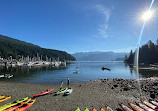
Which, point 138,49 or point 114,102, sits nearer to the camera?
point 114,102

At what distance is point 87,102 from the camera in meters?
16.0

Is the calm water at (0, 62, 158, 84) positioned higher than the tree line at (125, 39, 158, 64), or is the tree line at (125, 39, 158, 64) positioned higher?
the tree line at (125, 39, 158, 64)

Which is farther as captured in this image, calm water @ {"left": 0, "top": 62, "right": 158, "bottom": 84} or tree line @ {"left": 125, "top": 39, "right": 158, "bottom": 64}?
tree line @ {"left": 125, "top": 39, "right": 158, "bottom": 64}

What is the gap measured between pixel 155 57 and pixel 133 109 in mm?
135447

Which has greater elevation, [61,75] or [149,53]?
[149,53]

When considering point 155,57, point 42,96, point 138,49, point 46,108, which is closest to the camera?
point 46,108

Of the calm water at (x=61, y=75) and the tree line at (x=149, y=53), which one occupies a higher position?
the tree line at (x=149, y=53)

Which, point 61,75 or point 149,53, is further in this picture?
point 149,53

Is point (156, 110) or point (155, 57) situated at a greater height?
point (155, 57)

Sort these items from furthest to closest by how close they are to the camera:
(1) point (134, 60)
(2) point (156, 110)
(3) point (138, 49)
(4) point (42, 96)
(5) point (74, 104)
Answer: (1) point (134, 60) → (3) point (138, 49) → (4) point (42, 96) → (5) point (74, 104) → (2) point (156, 110)

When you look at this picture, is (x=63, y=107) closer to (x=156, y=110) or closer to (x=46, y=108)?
(x=46, y=108)

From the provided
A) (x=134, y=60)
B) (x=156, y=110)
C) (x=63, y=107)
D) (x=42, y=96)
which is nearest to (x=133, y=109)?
(x=156, y=110)

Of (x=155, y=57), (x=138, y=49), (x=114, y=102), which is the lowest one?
(x=114, y=102)

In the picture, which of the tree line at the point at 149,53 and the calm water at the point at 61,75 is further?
the tree line at the point at 149,53
